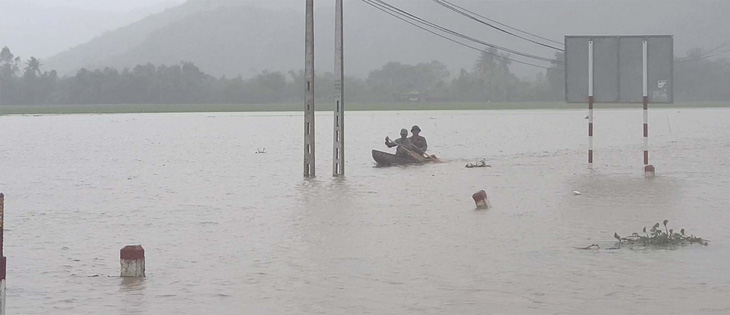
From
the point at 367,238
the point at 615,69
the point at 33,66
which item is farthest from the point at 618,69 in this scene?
the point at 33,66

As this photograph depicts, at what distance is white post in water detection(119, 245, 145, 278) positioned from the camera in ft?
38.3

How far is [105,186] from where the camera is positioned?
25828mm

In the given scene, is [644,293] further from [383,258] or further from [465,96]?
[465,96]

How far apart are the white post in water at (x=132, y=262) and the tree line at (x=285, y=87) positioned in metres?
117

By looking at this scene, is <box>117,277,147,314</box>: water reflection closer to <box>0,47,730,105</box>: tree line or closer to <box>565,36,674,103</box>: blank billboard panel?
<box>565,36,674,103</box>: blank billboard panel

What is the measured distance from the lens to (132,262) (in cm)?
1171

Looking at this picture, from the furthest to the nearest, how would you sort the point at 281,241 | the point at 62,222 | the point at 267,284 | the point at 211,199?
the point at 211,199, the point at 62,222, the point at 281,241, the point at 267,284

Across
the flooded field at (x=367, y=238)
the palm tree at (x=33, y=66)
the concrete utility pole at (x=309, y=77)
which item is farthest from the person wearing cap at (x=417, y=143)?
the palm tree at (x=33, y=66)

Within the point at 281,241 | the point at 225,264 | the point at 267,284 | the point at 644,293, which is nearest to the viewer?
the point at 644,293

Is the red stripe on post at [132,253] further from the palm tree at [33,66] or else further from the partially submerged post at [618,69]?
the palm tree at [33,66]

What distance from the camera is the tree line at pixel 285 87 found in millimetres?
133875

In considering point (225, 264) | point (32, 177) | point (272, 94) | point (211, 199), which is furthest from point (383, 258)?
point (272, 94)

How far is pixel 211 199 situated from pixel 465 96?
399 feet

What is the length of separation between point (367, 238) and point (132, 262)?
4.02 m
